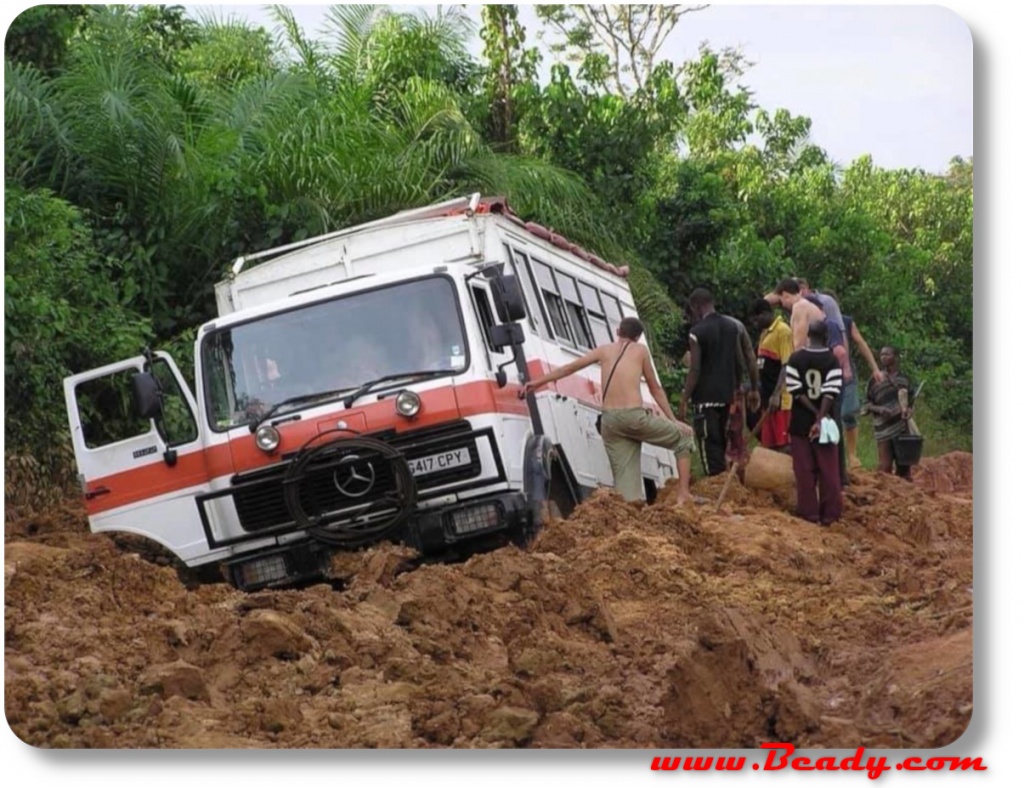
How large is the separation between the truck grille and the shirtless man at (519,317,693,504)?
4.15 ft

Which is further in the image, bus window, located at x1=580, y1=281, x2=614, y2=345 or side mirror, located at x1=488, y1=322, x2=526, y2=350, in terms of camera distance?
bus window, located at x1=580, y1=281, x2=614, y2=345

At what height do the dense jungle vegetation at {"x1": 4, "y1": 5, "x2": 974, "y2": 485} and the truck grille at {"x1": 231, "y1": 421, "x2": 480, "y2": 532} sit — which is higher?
the dense jungle vegetation at {"x1": 4, "y1": 5, "x2": 974, "y2": 485}

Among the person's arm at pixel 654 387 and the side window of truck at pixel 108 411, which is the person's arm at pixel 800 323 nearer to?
the person's arm at pixel 654 387

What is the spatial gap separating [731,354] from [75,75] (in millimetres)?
3471

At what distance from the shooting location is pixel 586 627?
871cm

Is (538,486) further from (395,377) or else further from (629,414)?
(629,414)

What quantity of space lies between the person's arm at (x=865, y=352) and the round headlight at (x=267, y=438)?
2474 mm

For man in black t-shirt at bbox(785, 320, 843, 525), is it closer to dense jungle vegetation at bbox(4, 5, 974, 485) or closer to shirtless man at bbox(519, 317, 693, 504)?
dense jungle vegetation at bbox(4, 5, 974, 485)

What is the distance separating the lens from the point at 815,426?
34.3 ft

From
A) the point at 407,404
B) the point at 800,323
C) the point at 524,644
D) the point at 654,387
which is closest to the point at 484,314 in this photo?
the point at 407,404

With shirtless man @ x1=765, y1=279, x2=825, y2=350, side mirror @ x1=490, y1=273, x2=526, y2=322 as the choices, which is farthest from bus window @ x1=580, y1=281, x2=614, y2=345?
side mirror @ x1=490, y1=273, x2=526, y2=322

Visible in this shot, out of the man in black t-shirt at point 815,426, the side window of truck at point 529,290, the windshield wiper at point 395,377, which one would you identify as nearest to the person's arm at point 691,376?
the side window of truck at point 529,290

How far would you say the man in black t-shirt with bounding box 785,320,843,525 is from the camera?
1032 centimetres

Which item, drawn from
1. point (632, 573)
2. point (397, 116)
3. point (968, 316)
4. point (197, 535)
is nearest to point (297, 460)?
point (197, 535)
